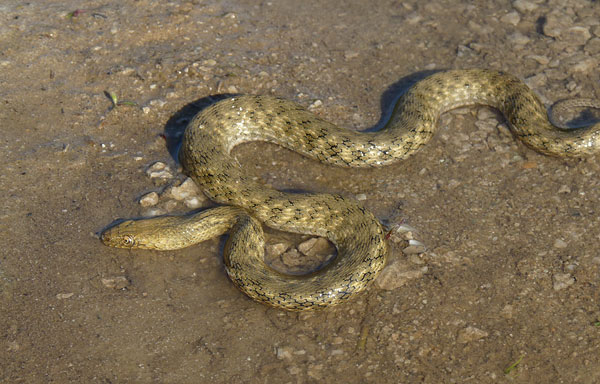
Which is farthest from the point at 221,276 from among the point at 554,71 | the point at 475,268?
the point at 554,71

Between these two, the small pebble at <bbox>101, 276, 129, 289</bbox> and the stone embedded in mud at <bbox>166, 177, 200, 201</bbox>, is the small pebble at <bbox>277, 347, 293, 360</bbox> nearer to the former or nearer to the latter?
the small pebble at <bbox>101, 276, 129, 289</bbox>

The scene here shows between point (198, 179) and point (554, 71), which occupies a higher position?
point (554, 71)

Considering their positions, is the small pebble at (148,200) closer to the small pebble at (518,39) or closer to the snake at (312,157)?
the snake at (312,157)

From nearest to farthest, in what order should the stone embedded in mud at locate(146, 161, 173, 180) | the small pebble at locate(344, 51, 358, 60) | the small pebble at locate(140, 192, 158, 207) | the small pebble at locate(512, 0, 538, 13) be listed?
the small pebble at locate(140, 192, 158, 207), the stone embedded in mud at locate(146, 161, 173, 180), the small pebble at locate(344, 51, 358, 60), the small pebble at locate(512, 0, 538, 13)

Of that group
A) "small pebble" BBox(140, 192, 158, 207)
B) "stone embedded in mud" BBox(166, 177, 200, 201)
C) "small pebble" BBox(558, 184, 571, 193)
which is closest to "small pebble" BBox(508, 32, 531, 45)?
"small pebble" BBox(558, 184, 571, 193)

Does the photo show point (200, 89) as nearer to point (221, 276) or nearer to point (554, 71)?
point (221, 276)

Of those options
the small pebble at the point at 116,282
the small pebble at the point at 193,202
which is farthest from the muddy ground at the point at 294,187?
the small pebble at the point at 193,202

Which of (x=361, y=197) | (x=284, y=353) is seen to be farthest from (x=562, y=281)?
(x=284, y=353)

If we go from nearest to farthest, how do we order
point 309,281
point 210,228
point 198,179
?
point 309,281, point 210,228, point 198,179
